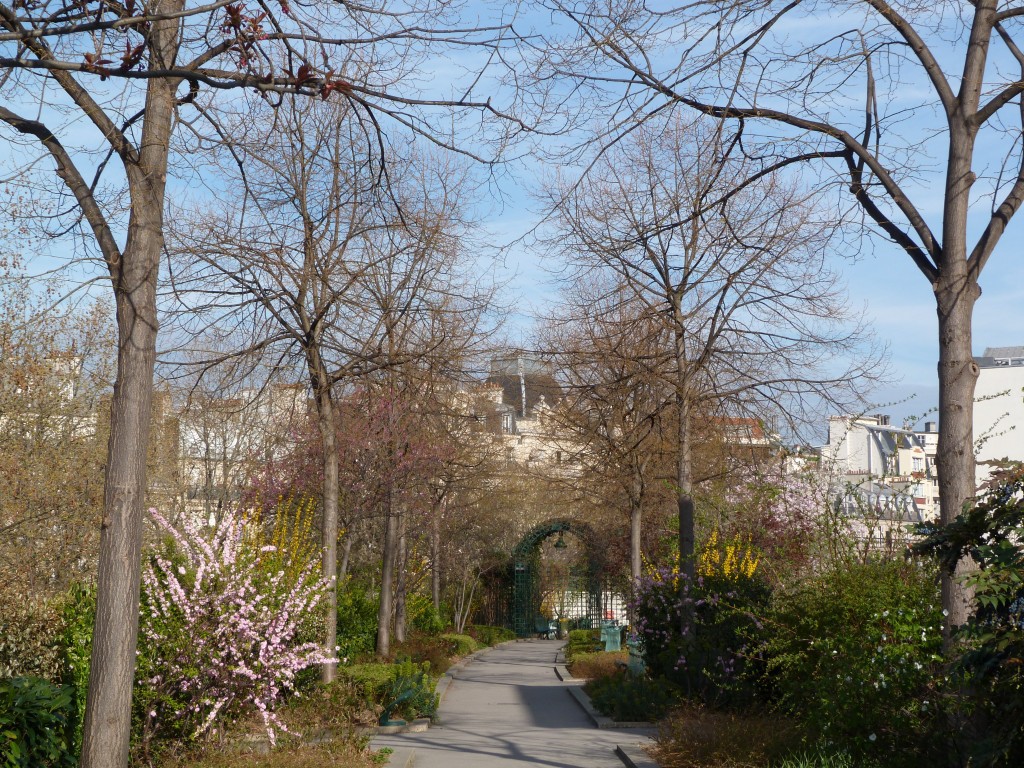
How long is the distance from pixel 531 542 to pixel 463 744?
84.8 ft

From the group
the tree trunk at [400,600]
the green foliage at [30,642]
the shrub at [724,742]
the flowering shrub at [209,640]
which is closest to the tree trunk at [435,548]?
the tree trunk at [400,600]

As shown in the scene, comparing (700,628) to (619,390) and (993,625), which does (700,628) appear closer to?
(619,390)

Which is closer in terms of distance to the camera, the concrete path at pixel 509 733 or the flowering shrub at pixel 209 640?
the flowering shrub at pixel 209 640

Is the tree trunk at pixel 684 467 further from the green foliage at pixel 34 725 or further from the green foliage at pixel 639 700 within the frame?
the green foliage at pixel 34 725

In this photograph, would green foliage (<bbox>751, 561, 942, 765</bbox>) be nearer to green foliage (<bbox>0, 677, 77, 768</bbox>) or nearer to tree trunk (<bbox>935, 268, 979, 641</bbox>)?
tree trunk (<bbox>935, 268, 979, 641</bbox>)

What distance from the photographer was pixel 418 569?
30.9 meters

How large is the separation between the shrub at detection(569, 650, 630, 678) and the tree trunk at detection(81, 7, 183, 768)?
1520 cm

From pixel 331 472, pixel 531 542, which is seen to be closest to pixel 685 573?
pixel 331 472

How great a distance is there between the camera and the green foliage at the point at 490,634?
120ft

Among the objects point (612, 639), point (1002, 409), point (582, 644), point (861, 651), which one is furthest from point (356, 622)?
point (1002, 409)

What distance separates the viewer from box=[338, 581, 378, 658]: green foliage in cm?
1952

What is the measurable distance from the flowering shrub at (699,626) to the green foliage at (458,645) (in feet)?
40.5

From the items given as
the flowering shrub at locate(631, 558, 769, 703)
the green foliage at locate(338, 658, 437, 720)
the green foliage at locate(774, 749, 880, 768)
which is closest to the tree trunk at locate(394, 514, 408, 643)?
the green foliage at locate(338, 658, 437, 720)

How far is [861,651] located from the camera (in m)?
8.49
